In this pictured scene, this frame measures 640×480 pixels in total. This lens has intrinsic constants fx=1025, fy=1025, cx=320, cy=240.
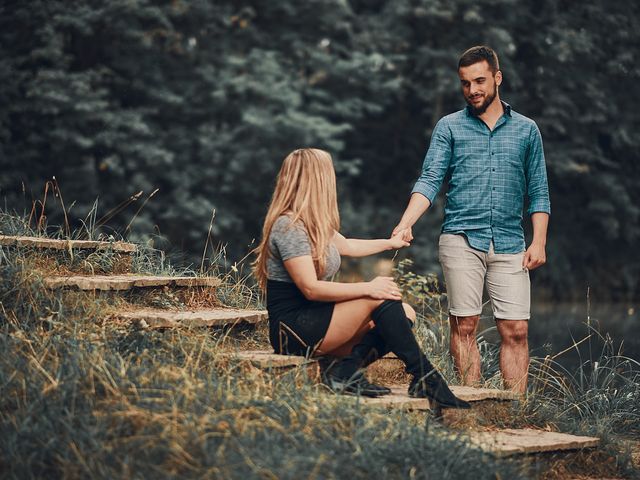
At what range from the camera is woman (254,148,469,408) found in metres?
4.41

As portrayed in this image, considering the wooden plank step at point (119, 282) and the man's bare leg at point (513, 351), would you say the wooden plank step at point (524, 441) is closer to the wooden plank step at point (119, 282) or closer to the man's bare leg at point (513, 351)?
the man's bare leg at point (513, 351)

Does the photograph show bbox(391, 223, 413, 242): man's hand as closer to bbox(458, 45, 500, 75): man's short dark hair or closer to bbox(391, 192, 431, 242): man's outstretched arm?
bbox(391, 192, 431, 242): man's outstretched arm

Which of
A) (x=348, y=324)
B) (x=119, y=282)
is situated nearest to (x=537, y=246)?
(x=348, y=324)

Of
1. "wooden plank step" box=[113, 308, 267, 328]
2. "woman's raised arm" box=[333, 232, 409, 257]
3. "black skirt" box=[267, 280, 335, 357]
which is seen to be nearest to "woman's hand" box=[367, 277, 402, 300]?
"black skirt" box=[267, 280, 335, 357]

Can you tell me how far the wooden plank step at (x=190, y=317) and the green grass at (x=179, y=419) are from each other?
0.22 ft

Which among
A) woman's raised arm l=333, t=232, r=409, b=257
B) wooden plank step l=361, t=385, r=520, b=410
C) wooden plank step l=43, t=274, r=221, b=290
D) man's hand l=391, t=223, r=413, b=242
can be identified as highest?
man's hand l=391, t=223, r=413, b=242

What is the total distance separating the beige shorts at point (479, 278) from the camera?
17.7 feet

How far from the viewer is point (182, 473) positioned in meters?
3.51

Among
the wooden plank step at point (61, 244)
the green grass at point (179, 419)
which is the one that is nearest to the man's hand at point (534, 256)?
the green grass at point (179, 419)

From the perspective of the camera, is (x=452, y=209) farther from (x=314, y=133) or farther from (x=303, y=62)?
(x=303, y=62)

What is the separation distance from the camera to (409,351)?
4.37 m

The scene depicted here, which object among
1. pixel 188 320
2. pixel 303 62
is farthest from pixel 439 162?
pixel 303 62

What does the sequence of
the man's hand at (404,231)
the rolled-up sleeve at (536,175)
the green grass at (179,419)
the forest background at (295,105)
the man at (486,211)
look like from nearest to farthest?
the green grass at (179,419) < the man's hand at (404,231) < the man at (486,211) < the rolled-up sleeve at (536,175) < the forest background at (295,105)

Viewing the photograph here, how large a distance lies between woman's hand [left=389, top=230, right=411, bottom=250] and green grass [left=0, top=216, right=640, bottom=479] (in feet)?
3.14
